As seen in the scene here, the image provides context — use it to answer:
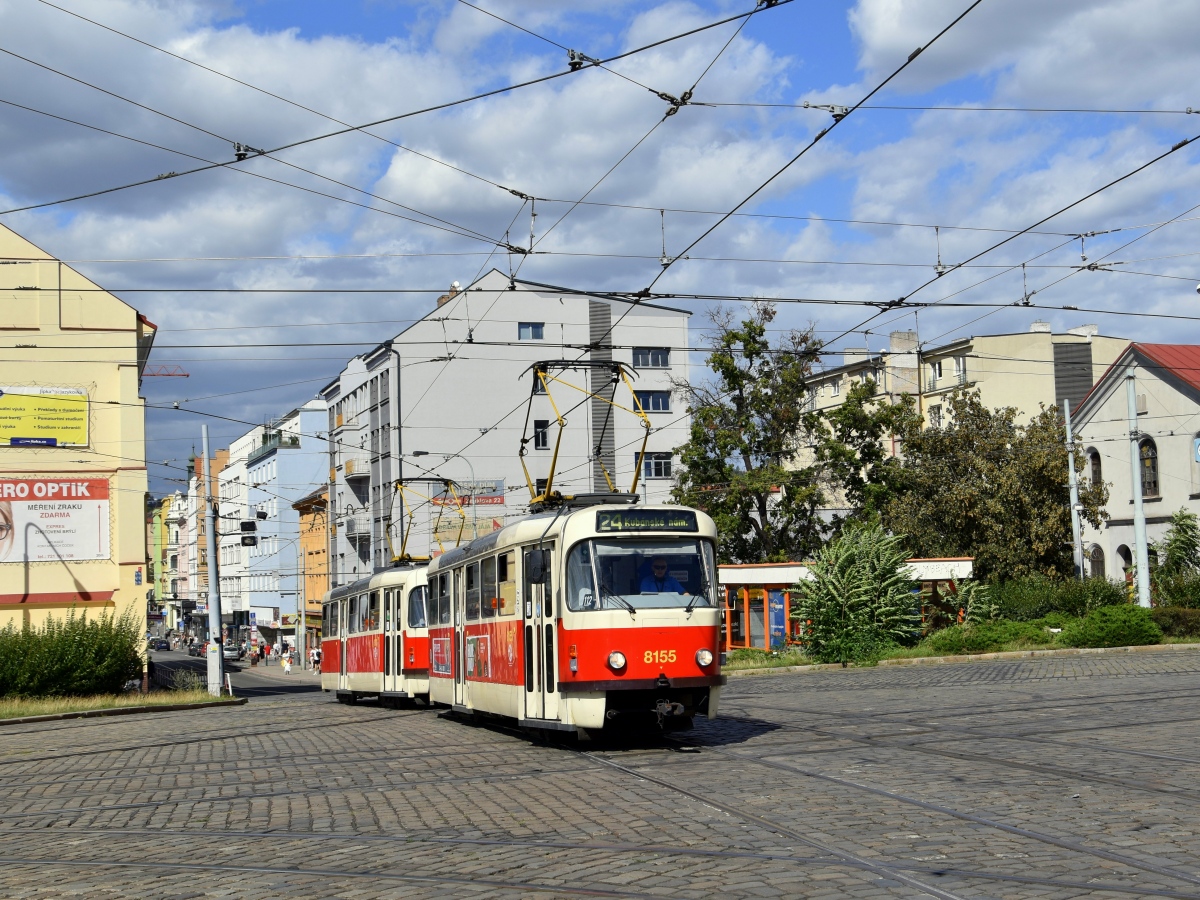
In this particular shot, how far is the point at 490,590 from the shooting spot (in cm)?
1900

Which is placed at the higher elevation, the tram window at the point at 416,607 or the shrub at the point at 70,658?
the tram window at the point at 416,607

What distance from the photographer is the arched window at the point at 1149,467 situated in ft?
157

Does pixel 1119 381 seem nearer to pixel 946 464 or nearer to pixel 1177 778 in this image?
pixel 946 464

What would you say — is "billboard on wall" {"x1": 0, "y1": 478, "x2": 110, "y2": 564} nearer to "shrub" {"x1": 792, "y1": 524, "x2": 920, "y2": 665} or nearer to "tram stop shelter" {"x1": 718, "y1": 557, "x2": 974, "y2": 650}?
"tram stop shelter" {"x1": 718, "y1": 557, "x2": 974, "y2": 650}

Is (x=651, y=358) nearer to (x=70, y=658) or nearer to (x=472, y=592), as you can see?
(x=70, y=658)

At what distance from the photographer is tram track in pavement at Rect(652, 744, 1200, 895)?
7.77 meters

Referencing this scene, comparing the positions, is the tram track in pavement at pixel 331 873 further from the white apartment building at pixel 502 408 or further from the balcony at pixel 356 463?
the balcony at pixel 356 463

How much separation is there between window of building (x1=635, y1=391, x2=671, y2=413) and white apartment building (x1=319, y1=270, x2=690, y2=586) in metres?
0.07

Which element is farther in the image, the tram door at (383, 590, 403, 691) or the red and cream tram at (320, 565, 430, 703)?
the tram door at (383, 590, 403, 691)

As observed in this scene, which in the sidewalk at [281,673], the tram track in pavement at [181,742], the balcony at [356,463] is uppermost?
the balcony at [356,463]

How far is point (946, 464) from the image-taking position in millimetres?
44500

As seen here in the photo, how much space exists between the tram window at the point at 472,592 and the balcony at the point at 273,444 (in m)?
79.9

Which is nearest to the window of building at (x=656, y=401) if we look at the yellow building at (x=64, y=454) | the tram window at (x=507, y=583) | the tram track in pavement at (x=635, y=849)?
the yellow building at (x=64, y=454)

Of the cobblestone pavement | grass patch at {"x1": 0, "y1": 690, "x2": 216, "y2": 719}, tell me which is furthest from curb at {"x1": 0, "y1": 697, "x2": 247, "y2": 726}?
the cobblestone pavement
